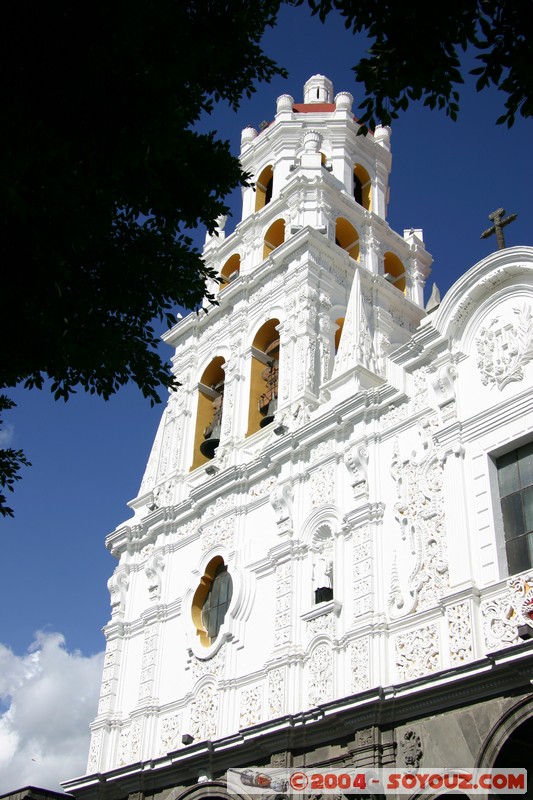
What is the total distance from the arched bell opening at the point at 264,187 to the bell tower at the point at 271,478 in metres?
0.06

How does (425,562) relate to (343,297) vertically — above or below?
below

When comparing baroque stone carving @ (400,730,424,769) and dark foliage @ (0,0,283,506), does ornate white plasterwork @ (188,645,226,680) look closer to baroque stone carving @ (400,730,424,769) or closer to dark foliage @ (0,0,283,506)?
baroque stone carving @ (400,730,424,769)

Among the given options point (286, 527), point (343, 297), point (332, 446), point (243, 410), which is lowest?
point (286, 527)

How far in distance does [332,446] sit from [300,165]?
9.40 meters

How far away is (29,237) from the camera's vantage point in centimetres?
756

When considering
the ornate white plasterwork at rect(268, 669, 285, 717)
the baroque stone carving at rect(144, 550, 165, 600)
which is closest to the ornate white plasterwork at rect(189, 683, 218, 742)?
the ornate white plasterwork at rect(268, 669, 285, 717)

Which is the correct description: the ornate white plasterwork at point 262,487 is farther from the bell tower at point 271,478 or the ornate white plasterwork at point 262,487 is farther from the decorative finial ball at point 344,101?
the decorative finial ball at point 344,101

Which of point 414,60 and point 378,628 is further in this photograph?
point 378,628

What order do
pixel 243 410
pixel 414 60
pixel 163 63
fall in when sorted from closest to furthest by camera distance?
pixel 414 60
pixel 163 63
pixel 243 410

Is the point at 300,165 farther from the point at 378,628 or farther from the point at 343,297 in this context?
the point at 378,628

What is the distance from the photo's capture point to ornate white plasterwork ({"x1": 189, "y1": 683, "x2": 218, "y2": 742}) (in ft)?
52.6

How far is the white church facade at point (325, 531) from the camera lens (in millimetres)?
12664

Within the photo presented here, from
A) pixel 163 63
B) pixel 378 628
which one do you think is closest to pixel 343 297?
pixel 378 628

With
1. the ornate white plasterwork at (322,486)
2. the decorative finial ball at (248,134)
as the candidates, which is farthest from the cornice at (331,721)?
the decorative finial ball at (248,134)
